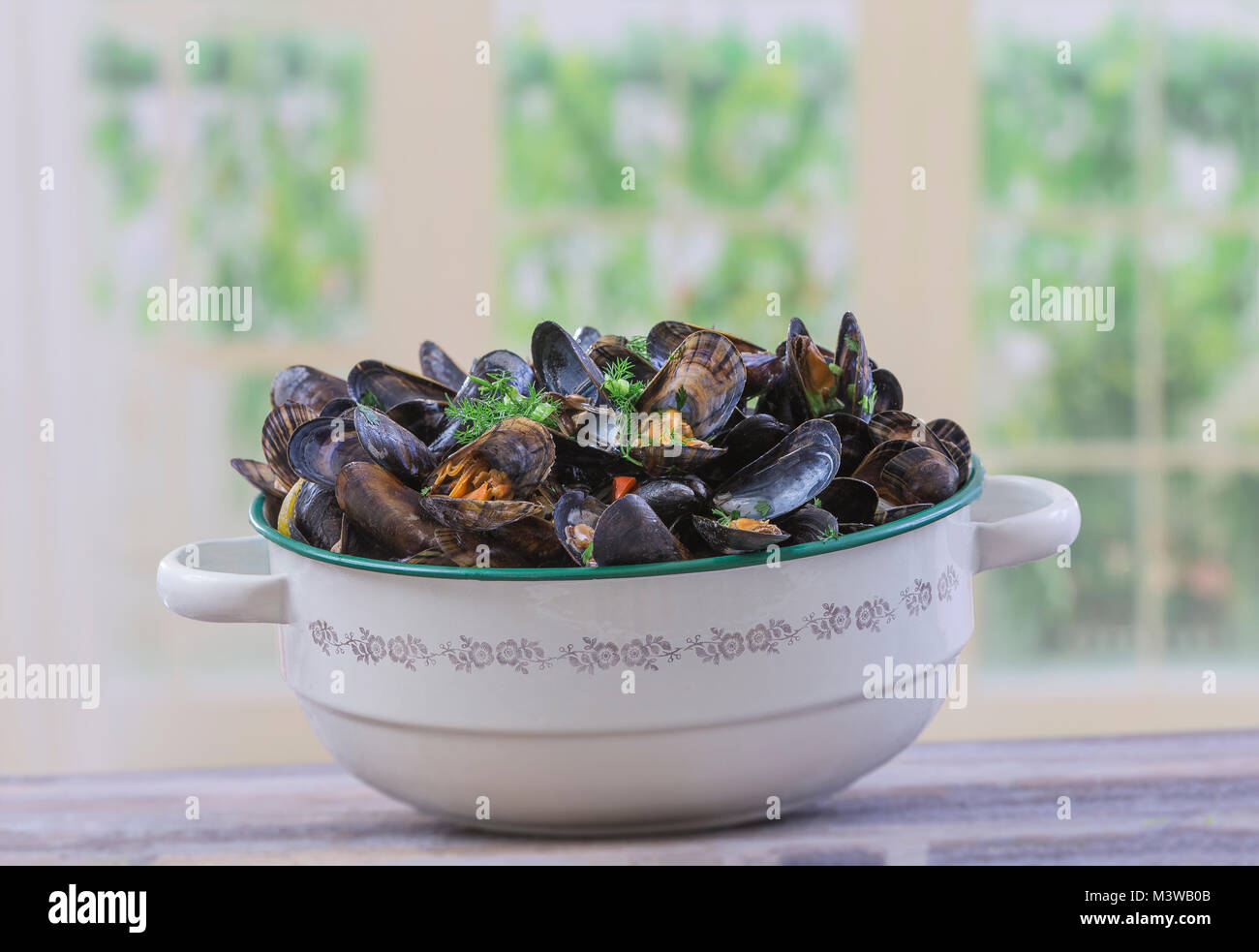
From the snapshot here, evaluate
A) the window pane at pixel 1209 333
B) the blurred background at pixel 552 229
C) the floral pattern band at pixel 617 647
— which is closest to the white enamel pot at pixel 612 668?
the floral pattern band at pixel 617 647

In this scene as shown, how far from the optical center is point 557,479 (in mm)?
645

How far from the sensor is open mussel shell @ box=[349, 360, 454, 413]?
757mm

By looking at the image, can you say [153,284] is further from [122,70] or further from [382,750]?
[382,750]

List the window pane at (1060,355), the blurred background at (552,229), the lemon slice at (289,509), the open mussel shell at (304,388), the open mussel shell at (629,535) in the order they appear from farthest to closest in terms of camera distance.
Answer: the window pane at (1060,355), the blurred background at (552,229), the open mussel shell at (304,388), the lemon slice at (289,509), the open mussel shell at (629,535)

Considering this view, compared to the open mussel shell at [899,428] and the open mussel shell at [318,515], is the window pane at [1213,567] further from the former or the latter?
the open mussel shell at [318,515]

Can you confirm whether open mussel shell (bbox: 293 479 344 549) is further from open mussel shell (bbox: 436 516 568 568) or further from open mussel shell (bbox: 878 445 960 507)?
open mussel shell (bbox: 878 445 960 507)

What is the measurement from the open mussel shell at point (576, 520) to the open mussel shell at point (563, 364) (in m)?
0.10

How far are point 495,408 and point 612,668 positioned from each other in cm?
16

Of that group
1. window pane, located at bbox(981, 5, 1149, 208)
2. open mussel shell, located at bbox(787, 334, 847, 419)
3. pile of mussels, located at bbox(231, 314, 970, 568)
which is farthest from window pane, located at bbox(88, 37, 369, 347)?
open mussel shell, located at bbox(787, 334, 847, 419)

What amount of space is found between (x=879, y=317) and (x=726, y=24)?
583mm

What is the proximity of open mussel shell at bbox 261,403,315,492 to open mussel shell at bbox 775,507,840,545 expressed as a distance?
10.9 inches

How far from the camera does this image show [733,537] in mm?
562

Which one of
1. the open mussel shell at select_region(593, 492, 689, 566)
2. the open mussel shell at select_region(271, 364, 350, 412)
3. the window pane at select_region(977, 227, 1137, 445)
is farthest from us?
the window pane at select_region(977, 227, 1137, 445)

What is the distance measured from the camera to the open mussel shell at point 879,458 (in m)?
0.65
